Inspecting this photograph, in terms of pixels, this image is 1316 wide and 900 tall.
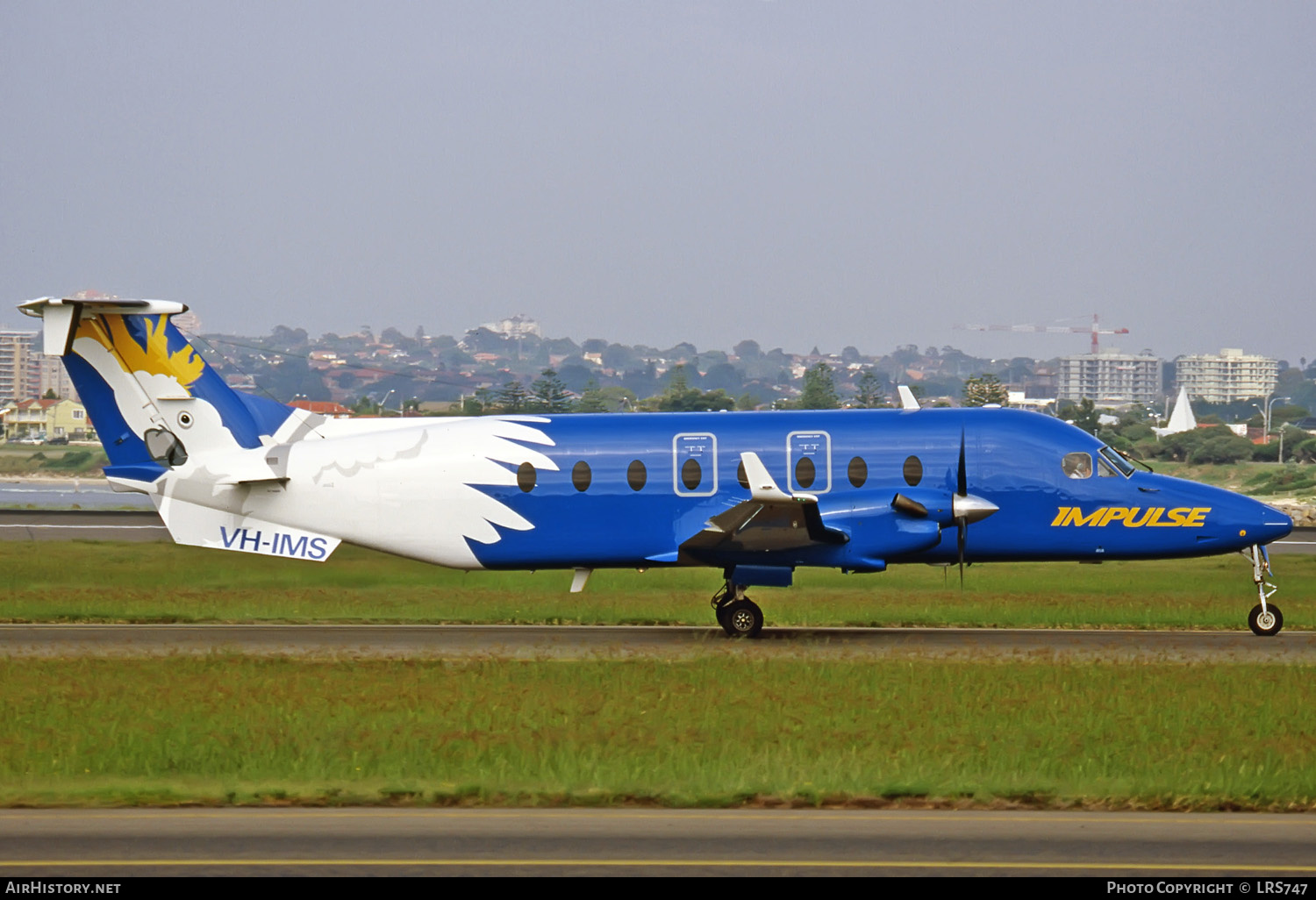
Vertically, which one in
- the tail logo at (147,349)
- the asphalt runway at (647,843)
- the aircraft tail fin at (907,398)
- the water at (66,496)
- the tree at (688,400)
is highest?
the tail logo at (147,349)

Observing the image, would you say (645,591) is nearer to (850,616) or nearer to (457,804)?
(850,616)

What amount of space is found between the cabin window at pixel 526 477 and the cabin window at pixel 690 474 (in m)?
2.48

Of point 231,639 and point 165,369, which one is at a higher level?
point 165,369

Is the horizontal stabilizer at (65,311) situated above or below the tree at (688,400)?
above

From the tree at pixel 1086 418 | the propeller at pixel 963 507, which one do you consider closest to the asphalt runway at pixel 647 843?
the propeller at pixel 963 507

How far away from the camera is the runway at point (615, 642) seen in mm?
20516

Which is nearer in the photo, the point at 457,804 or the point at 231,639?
the point at 457,804

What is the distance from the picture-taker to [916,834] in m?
10.7

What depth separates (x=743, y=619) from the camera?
22.8 meters

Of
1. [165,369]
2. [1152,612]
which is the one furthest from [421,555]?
[1152,612]

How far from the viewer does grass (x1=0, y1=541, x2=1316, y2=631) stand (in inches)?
1015

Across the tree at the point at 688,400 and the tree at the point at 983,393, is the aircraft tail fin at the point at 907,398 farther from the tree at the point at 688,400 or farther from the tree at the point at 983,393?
the tree at the point at 983,393

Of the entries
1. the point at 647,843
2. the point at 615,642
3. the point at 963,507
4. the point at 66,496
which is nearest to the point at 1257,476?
the point at 963,507

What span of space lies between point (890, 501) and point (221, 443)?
37.3 ft
